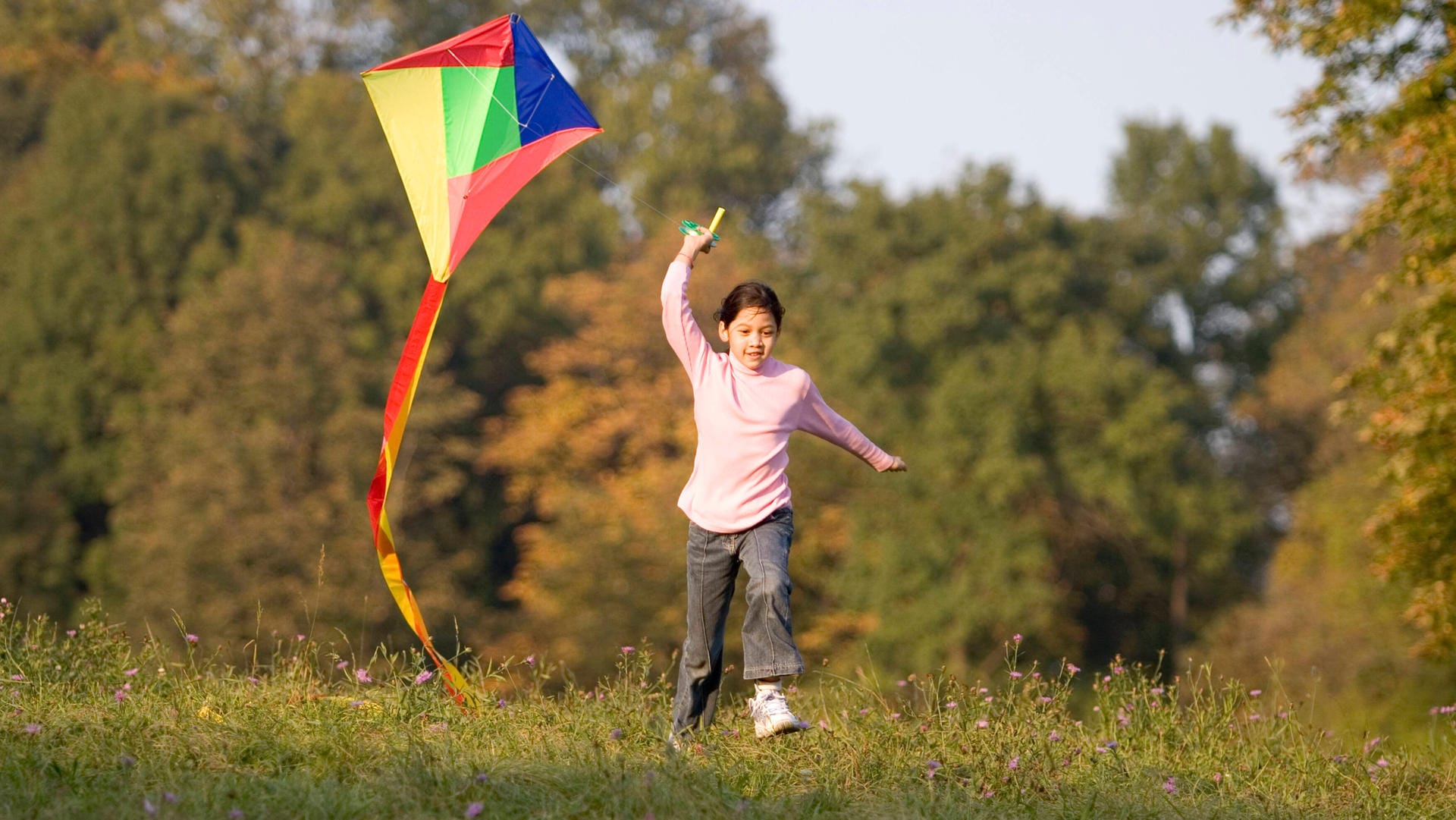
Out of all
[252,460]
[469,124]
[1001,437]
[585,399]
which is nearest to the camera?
[469,124]

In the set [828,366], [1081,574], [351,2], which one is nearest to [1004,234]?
[828,366]

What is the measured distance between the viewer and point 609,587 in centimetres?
3256

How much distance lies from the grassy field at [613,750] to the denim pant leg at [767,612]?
0.23 m

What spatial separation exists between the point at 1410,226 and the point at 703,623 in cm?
935

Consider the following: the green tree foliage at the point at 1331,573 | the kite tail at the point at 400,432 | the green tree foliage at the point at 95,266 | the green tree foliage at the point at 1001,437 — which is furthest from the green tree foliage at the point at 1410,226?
the green tree foliage at the point at 95,266

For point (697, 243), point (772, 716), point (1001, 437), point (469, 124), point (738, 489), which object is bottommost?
point (772, 716)

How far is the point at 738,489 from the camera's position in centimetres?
590

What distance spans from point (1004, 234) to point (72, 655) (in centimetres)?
2994

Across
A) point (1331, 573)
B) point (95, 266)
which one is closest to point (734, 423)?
point (1331, 573)

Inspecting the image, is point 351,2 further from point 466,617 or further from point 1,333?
point 466,617

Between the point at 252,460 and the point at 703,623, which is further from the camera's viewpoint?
the point at 252,460

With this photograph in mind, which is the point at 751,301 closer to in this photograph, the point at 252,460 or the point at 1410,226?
the point at 1410,226

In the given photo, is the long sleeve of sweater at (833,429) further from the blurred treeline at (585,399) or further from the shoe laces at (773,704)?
the blurred treeline at (585,399)

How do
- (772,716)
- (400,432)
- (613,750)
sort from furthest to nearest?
1. (400,432)
2. (772,716)
3. (613,750)
